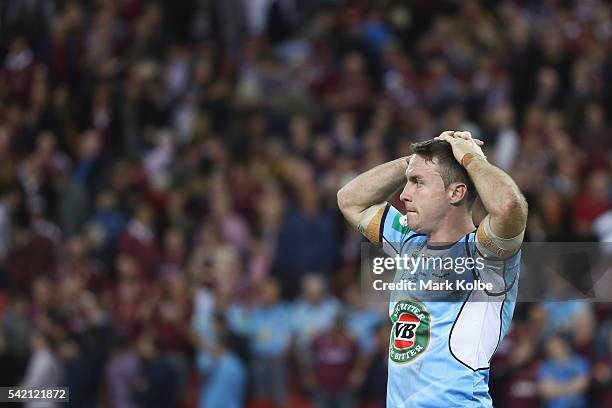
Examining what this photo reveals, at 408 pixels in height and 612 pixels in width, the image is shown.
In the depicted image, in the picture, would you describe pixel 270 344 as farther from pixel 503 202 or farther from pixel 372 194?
pixel 503 202

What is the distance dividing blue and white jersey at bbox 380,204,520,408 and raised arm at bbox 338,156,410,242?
549 mm

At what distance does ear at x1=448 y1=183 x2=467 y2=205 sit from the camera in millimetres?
5848

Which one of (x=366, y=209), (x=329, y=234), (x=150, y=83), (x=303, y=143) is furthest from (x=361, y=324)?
(x=366, y=209)

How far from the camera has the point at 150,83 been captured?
18.3 m

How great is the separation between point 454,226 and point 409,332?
576 millimetres

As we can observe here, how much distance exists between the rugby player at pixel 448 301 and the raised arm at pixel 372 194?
38cm

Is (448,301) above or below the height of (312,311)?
below

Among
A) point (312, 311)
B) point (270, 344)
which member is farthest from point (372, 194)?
point (312, 311)

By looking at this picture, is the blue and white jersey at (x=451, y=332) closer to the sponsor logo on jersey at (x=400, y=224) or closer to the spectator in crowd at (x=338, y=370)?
Answer: the sponsor logo on jersey at (x=400, y=224)

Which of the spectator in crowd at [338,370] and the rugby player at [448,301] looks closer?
the rugby player at [448,301]

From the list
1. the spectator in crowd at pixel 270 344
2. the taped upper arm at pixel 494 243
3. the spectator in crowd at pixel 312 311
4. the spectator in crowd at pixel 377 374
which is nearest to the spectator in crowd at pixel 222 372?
the spectator in crowd at pixel 270 344

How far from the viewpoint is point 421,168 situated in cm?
591

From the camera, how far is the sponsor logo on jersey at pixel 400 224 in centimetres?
623

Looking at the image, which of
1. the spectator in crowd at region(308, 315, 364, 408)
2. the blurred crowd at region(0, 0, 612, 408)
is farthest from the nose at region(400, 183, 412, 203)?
the spectator in crowd at region(308, 315, 364, 408)
